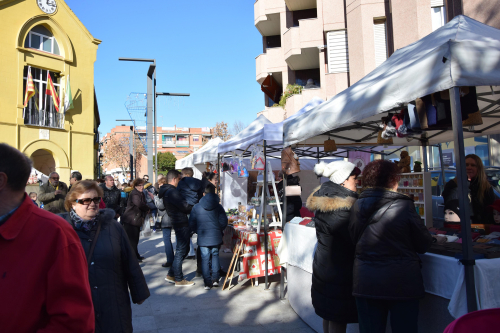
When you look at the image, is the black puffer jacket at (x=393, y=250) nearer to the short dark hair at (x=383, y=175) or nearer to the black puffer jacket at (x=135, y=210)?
the short dark hair at (x=383, y=175)

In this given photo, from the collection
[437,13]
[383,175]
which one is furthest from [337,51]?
[383,175]

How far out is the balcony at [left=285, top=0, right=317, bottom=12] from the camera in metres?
21.7

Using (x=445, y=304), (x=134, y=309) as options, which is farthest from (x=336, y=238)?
(x=134, y=309)

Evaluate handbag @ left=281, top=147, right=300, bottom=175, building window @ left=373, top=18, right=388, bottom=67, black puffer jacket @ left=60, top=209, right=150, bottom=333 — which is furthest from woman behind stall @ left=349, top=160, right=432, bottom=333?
building window @ left=373, top=18, right=388, bottom=67

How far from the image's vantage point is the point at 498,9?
1005cm

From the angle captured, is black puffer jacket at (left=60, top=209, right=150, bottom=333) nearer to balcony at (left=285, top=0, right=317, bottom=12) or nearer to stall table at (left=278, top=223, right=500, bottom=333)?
stall table at (left=278, top=223, right=500, bottom=333)

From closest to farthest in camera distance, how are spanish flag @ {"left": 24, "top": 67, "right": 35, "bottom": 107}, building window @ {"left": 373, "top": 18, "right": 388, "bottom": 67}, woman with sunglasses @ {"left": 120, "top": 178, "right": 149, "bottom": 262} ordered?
1. woman with sunglasses @ {"left": 120, "top": 178, "right": 149, "bottom": 262}
2. building window @ {"left": 373, "top": 18, "right": 388, "bottom": 67}
3. spanish flag @ {"left": 24, "top": 67, "right": 35, "bottom": 107}

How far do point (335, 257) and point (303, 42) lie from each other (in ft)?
59.9

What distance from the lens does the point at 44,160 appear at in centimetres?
2195

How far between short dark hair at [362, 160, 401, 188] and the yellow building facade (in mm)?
19999

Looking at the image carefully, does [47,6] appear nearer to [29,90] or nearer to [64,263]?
[29,90]

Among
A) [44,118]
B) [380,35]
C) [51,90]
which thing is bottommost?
[44,118]

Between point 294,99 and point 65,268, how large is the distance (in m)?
18.6

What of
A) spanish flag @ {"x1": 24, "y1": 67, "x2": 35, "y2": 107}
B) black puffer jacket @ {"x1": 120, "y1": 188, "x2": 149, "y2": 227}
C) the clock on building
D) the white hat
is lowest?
black puffer jacket @ {"x1": 120, "y1": 188, "x2": 149, "y2": 227}
